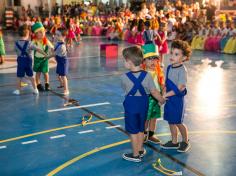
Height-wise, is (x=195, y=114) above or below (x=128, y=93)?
below

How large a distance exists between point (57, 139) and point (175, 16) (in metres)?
17.8

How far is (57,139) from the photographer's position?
5.69m

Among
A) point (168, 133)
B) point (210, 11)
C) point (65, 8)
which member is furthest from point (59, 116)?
point (65, 8)

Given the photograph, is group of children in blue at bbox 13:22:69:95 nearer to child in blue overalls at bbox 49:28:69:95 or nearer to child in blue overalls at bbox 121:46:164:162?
child in blue overalls at bbox 49:28:69:95

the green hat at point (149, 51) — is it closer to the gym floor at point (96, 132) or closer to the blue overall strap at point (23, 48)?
the gym floor at point (96, 132)

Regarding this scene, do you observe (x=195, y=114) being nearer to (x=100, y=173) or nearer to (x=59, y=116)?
(x=59, y=116)

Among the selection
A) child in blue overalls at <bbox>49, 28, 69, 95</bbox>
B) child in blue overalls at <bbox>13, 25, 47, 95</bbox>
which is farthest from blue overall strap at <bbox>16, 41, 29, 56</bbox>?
child in blue overalls at <bbox>49, 28, 69, 95</bbox>

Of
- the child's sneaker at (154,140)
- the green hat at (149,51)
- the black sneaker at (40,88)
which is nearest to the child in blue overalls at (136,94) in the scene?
the child's sneaker at (154,140)

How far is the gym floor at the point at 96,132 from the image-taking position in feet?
15.5

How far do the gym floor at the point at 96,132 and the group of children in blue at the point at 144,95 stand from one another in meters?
0.20

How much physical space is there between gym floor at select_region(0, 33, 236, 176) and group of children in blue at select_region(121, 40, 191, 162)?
0.65 ft

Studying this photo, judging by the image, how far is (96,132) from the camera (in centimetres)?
601

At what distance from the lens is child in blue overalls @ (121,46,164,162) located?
4574mm

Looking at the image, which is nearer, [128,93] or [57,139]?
[128,93]
